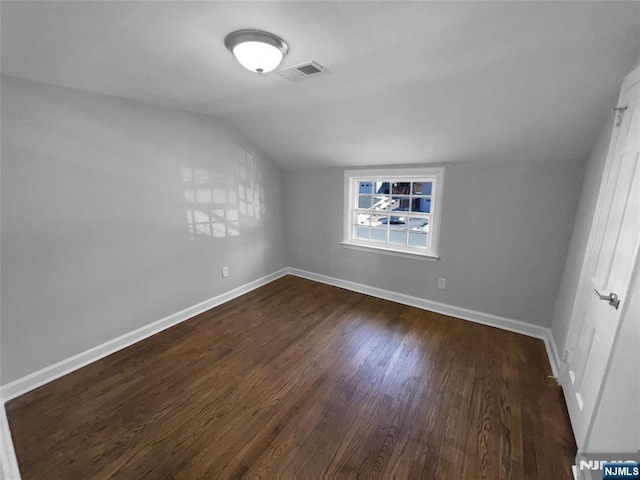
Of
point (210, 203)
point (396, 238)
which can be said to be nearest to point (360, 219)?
point (396, 238)

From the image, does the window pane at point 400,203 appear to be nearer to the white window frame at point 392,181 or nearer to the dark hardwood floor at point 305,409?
the white window frame at point 392,181

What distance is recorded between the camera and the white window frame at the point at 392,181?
117 inches

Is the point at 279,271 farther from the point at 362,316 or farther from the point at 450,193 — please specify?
the point at 450,193

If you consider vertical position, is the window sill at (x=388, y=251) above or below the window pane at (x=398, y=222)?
below

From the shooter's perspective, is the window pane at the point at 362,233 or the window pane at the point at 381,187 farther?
the window pane at the point at 362,233

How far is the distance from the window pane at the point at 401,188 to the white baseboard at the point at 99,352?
8.26ft

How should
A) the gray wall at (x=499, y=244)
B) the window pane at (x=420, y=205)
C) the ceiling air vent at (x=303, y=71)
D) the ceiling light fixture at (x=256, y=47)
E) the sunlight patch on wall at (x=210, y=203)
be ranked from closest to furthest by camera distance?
the ceiling light fixture at (x=256, y=47)
the ceiling air vent at (x=303, y=71)
the gray wall at (x=499, y=244)
the sunlight patch on wall at (x=210, y=203)
the window pane at (x=420, y=205)

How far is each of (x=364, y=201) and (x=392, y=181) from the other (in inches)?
20.0

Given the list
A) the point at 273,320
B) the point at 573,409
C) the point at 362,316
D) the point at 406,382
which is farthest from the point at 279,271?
the point at 573,409

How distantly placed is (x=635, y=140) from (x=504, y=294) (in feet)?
5.97

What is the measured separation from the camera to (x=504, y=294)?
271 cm

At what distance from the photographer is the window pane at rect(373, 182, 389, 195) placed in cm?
358

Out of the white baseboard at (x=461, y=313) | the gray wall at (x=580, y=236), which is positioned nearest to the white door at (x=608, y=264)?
the gray wall at (x=580, y=236)

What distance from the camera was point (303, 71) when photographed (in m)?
1.77
